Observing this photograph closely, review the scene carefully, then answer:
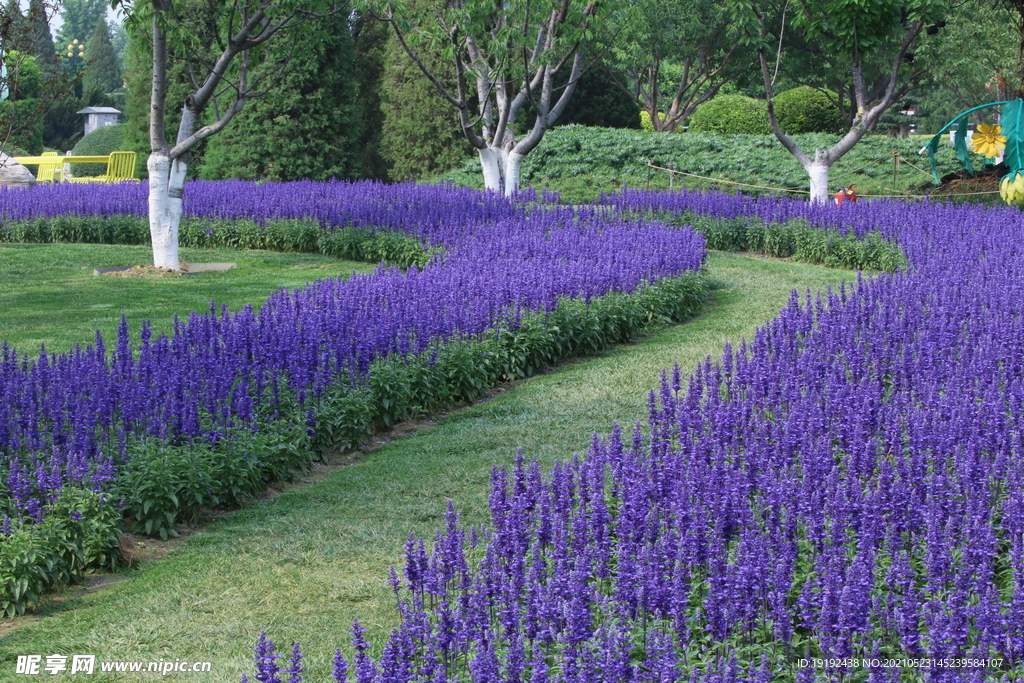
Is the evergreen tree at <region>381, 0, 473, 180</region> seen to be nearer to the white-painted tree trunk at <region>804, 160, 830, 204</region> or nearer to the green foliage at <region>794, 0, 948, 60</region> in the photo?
the green foliage at <region>794, 0, 948, 60</region>

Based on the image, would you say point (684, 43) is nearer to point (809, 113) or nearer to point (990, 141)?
point (809, 113)

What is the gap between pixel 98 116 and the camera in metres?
61.5

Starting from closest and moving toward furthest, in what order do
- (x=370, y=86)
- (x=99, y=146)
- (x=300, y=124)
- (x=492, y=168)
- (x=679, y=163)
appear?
(x=492, y=168), (x=679, y=163), (x=300, y=124), (x=370, y=86), (x=99, y=146)

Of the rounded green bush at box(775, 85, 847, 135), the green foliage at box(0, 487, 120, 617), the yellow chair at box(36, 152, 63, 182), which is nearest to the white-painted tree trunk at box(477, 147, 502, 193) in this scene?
the green foliage at box(0, 487, 120, 617)

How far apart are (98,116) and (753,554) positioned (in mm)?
64295

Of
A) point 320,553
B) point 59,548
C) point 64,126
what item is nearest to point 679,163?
point 320,553

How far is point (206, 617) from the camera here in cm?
475

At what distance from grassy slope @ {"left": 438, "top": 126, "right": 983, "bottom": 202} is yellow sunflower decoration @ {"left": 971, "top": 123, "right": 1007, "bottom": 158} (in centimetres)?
441

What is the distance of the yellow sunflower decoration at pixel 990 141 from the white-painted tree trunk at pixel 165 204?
13.1 metres

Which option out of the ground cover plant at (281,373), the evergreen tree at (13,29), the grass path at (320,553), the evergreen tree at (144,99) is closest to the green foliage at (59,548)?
the ground cover plant at (281,373)

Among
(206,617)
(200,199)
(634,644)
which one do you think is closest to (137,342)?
(206,617)

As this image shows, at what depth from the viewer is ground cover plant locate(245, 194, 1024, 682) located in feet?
11.8

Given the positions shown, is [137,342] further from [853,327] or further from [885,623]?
[885,623]

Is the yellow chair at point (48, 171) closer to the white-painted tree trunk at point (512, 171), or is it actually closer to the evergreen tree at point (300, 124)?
the evergreen tree at point (300, 124)
